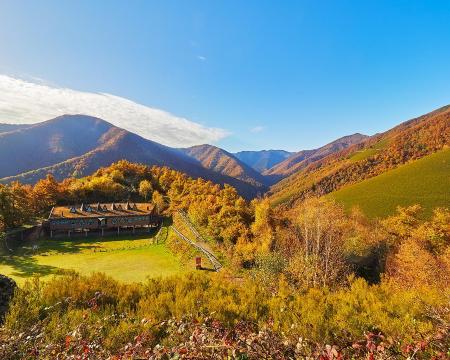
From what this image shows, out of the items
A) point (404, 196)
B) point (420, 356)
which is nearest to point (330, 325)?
point (420, 356)

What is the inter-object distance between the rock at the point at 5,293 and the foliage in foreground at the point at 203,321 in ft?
1.70

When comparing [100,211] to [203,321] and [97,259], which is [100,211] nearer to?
[97,259]

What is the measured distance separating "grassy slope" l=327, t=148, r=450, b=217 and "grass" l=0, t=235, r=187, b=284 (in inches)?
2886

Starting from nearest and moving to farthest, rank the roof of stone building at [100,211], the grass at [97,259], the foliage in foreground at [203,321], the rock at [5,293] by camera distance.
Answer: the foliage in foreground at [203,321] → the rock at [5,293] → the grass at [97,259] → the roof of stone building at [100,211]

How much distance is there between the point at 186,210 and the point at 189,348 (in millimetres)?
63462

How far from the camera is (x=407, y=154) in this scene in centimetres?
17250

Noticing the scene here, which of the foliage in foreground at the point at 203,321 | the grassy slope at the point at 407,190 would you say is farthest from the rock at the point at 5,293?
the grassy slope at the point at 407,190

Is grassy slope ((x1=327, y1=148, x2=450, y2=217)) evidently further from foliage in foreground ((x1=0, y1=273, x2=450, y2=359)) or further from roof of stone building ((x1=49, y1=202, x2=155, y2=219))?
foliage in foreground ((x1=0, y1=273, x2=450, y2=359))

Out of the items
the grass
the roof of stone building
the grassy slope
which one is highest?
the grassy slope

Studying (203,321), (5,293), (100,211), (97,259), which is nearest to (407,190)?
(100,211)

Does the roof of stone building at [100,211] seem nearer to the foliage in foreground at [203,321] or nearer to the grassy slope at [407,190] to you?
the foliage in foreground at [203,321]

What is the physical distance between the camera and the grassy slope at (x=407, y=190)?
306 ft

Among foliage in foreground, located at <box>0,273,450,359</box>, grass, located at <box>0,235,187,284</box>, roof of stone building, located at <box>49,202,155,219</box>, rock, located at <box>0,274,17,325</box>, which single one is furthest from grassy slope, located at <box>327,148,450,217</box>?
rock, located at <box>0,274,17,325</box>

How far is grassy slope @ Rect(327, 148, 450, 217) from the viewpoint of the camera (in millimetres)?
93188
